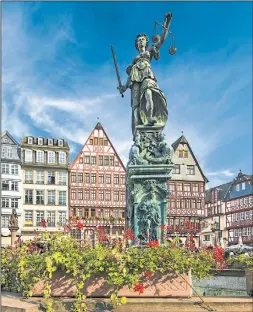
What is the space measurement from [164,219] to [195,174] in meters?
50.1

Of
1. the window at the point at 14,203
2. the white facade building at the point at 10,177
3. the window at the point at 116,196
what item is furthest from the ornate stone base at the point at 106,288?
the window at the point at 116,196

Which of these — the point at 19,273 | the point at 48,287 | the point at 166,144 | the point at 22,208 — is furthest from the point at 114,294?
the point at 22,208

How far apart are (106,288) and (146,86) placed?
6.29 metres

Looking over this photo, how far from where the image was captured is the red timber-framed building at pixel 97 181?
2274 inches

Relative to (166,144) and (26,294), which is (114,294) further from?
(166,144)

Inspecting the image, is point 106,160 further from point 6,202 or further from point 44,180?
point 6,202

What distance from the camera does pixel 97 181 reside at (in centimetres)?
5838

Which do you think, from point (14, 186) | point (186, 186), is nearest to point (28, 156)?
point (14, 186)

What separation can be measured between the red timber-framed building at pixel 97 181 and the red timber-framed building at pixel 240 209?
1588cm

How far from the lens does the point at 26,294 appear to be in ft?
23.2

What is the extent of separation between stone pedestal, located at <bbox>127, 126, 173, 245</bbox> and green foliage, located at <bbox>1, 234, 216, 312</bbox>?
3833mm

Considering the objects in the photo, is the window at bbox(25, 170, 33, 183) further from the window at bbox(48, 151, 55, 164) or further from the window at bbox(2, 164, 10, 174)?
the window at bbox(48, 151, 55, 164)

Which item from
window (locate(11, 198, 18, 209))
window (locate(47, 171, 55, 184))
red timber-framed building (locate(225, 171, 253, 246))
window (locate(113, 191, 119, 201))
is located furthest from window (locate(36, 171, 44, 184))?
red timber-framed building (locate(225, 171, 253, 246))

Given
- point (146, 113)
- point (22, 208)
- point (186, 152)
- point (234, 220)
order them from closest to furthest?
point (146, 113) < point (22, 208) < point (186, 152) < point (234, 220)
